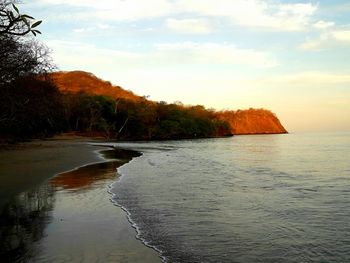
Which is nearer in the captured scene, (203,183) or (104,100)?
(203,183)

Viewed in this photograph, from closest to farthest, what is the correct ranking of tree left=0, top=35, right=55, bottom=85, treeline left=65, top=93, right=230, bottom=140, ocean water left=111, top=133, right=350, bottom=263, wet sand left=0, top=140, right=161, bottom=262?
wet sand left=0, top=140, right=161, bottom=262 < ocean water left=111, top=133, right=350, bottom=263 < tree left=0, top=35, right=55, bottom=85 < treeline left=65, top=93, right=230, bottom=140

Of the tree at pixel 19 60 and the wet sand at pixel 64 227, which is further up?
the tree at pixel 19 60

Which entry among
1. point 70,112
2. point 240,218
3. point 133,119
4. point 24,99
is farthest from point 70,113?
point 240,218

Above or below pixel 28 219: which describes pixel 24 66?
above

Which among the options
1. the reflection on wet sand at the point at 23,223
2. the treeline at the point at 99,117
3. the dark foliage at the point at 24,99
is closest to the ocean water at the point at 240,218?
the reflection on wet sand at the point at 23,223

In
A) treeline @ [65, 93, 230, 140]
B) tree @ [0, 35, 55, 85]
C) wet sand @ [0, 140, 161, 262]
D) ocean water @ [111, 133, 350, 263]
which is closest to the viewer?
wet sand @ [0, 140, 161, 262]

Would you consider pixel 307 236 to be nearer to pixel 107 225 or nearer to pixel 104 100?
pixel 107 225

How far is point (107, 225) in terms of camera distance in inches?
327

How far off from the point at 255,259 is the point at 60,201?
255 inches

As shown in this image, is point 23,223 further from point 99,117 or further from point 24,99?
point 99,117

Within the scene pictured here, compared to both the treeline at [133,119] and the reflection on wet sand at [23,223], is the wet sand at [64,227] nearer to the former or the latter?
the reflection on wet sand at [23,223]

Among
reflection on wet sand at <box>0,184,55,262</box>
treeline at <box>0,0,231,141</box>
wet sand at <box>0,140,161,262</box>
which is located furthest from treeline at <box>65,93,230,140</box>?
reflection on wet sand at <box>0,184,55,262</box>

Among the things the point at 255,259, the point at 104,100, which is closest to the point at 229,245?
the point at 255,259

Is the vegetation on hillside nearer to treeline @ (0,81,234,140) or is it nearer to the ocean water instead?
treeline @ (0,81,234,140)
